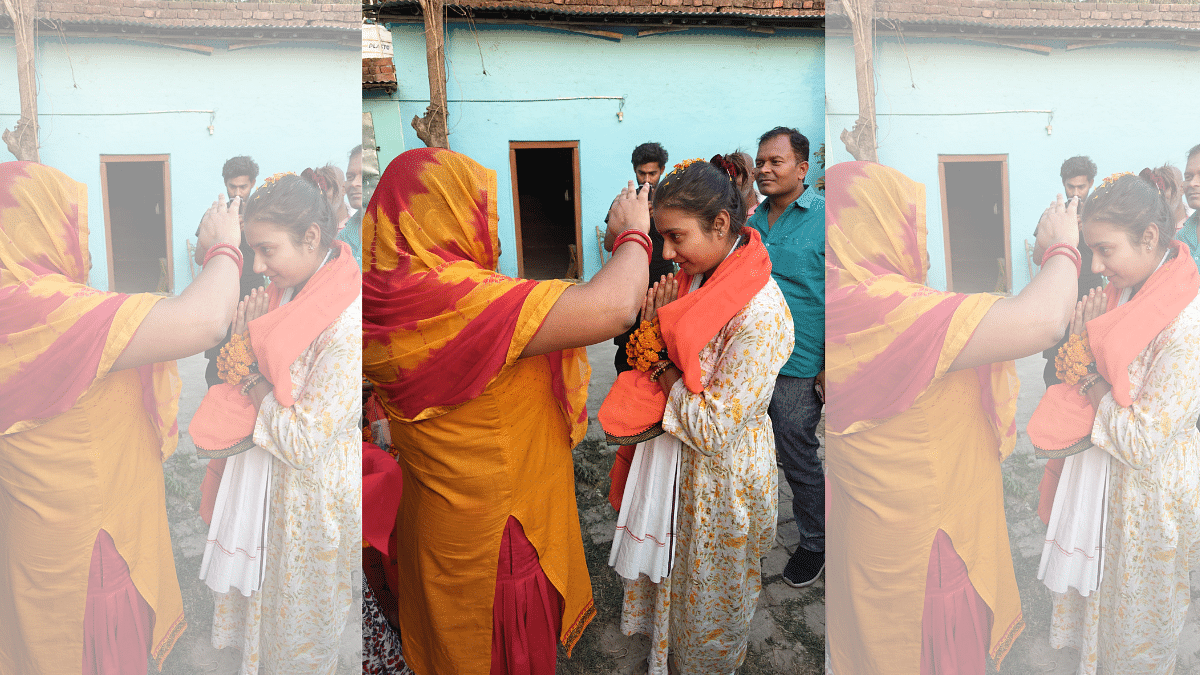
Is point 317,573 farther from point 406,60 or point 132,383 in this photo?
point 406,60

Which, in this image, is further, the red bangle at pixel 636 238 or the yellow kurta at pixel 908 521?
the red bangle at pixel 636 238

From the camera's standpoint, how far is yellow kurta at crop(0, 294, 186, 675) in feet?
2.95

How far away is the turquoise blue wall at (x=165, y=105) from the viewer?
88 centimetres

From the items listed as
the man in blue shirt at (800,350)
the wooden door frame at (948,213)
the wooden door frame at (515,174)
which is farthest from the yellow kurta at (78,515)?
the wooden door frame at (515,174)

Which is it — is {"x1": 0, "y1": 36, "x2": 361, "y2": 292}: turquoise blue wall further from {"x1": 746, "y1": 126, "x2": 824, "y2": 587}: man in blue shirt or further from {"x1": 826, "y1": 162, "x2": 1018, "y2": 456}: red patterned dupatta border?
{"x1": 746, "y1": 126, "x2": 824, "y2": 587}: man in blue shirt

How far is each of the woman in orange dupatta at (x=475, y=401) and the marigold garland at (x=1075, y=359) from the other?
836 mm

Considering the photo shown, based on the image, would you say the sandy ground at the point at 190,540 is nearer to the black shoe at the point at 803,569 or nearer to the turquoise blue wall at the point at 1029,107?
the turquoise blue wall at the point at 1029,107

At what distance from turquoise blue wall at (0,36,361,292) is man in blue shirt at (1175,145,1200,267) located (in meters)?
1.41

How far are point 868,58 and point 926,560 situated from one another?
95 cm

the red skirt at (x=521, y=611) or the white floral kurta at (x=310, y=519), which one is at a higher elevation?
the white floral kurta at (x=310, y=519)

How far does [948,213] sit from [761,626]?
197cm

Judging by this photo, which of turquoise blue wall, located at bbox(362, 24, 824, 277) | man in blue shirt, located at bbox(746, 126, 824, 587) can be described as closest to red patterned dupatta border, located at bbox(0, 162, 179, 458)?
man in blue shirt, located at bbox(746, 126, 824, 587)

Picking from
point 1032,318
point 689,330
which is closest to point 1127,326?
point 1032,318

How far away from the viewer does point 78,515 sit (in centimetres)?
93
